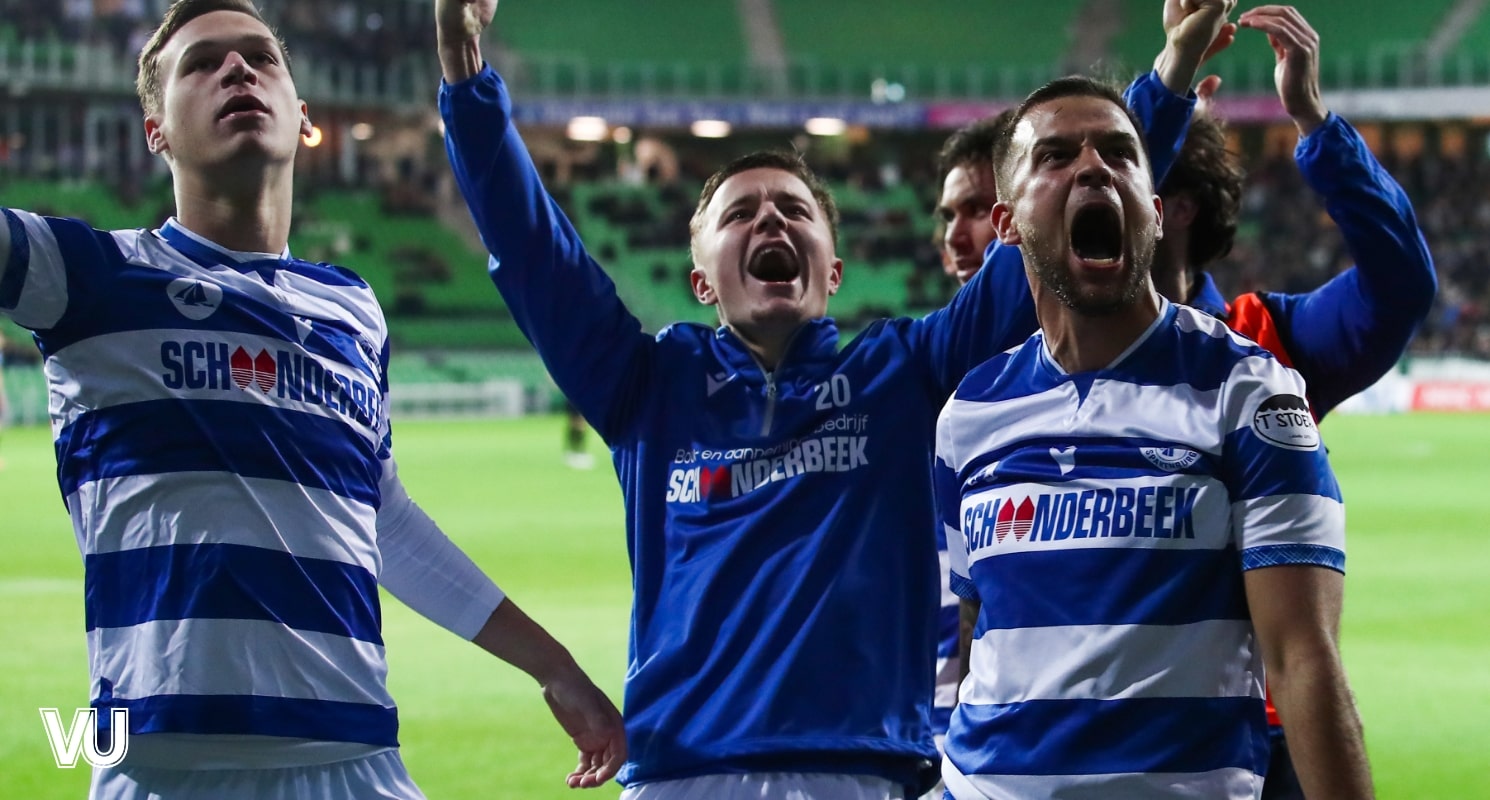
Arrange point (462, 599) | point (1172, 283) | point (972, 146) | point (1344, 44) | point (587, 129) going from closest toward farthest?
1. point (462, 599)
2. point (1172, 283)
3. point (972, 146)
4. point (1344, 44)
5. point (587, 129)

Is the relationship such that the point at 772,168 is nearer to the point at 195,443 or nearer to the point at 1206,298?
the point at 1206,298

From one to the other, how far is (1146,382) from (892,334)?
2.96 ft

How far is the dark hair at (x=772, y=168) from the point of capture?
3.67 metres

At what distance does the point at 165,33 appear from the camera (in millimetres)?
3178

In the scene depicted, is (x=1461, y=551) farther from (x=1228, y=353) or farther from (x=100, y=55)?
(x=100, y=55)

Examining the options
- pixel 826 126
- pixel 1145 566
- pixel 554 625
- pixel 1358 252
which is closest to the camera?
pixel 1145 566

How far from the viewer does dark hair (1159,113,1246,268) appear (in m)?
3.84

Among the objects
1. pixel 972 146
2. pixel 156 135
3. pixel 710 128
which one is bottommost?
pixel 156 135

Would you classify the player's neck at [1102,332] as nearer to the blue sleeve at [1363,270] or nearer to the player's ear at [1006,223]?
the player's ear at [1006,223]

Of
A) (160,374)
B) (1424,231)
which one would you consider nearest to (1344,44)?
(1424,231)

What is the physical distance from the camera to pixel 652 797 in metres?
3.16

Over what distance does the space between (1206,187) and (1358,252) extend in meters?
0.51

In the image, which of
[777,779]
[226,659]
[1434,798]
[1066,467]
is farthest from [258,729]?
[1434,798]

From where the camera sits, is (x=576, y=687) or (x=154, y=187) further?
(x=154, y=187)
